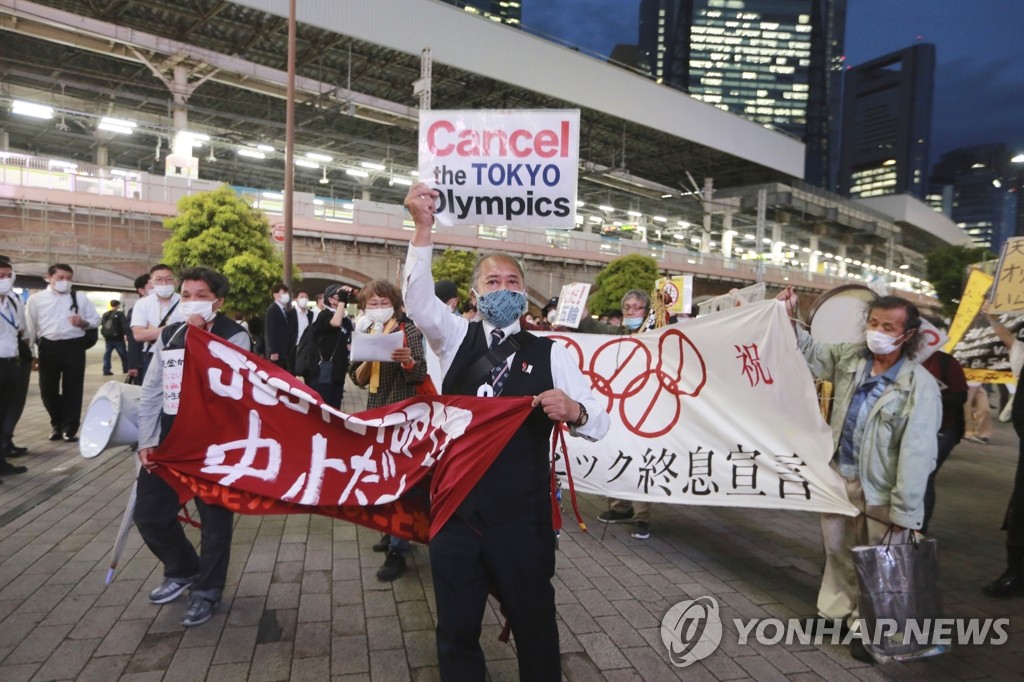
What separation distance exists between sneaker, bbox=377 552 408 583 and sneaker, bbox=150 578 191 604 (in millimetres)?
1182

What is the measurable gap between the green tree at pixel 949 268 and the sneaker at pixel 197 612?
129 ft

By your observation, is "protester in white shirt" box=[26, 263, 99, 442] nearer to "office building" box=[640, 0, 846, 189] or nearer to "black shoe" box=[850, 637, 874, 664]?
"black shoe" box=[850, 637, 874, 664]

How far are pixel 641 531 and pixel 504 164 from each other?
10.6ft

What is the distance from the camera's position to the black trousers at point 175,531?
3453mm

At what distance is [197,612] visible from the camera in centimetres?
347

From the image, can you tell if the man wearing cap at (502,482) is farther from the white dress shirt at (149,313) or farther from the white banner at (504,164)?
the white dress shirt at (149,313)

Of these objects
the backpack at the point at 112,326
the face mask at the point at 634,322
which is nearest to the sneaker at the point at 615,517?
the face mask at the point at 634,322

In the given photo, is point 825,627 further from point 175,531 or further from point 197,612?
point 175,531

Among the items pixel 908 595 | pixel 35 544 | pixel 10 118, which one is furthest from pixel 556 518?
pixel 10 118

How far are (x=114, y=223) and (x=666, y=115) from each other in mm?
27586

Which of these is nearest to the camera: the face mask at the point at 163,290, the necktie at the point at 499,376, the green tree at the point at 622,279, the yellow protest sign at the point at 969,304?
the necktie at the point at 499,376

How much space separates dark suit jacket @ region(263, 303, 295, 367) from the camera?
28.5ft

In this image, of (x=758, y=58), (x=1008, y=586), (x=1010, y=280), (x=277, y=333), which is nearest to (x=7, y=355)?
(x=277, y=333)

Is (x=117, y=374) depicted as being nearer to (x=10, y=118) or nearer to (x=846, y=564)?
(x=846, y=564)
